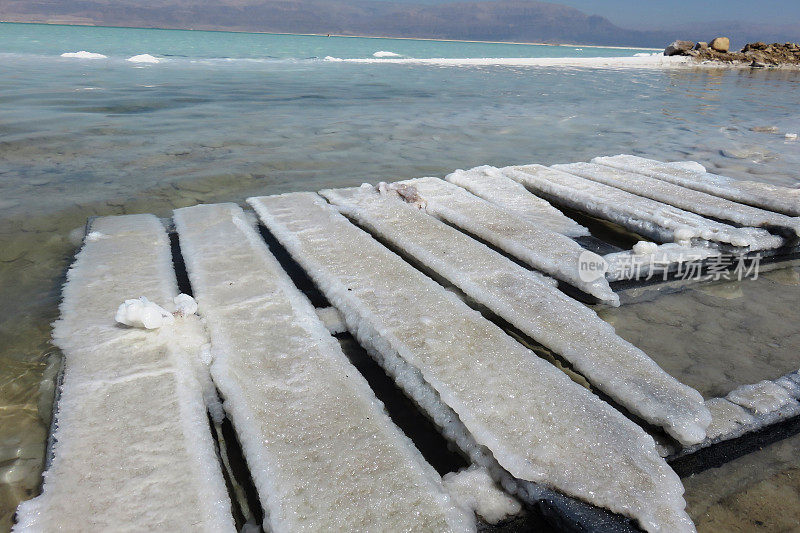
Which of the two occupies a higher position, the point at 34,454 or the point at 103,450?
the point at 103,450

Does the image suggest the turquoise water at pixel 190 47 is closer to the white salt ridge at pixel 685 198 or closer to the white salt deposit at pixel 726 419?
the white salt ridge at pixel 685 198

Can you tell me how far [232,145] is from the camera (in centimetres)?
609

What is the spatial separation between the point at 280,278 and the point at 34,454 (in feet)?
3.83

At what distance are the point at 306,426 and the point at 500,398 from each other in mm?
633

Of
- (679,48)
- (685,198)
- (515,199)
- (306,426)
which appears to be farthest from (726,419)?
(679,48)

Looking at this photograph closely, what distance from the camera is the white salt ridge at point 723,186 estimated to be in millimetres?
3646

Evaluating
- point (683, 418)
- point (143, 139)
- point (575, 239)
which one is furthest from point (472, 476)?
point (143, 139)

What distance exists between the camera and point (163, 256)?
2713 millimetres

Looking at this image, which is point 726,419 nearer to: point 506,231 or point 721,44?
point 506,231

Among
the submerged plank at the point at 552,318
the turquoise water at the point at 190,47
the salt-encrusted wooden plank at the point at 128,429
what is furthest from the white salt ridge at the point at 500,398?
the turquoise water at the point at 190,47

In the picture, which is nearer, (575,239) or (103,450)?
(103,450)

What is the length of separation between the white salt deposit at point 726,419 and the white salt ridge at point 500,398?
11.3 inches

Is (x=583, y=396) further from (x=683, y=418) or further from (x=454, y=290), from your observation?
(x=454, y=290)

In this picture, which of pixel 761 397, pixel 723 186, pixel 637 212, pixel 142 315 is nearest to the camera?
pixel 761 397
